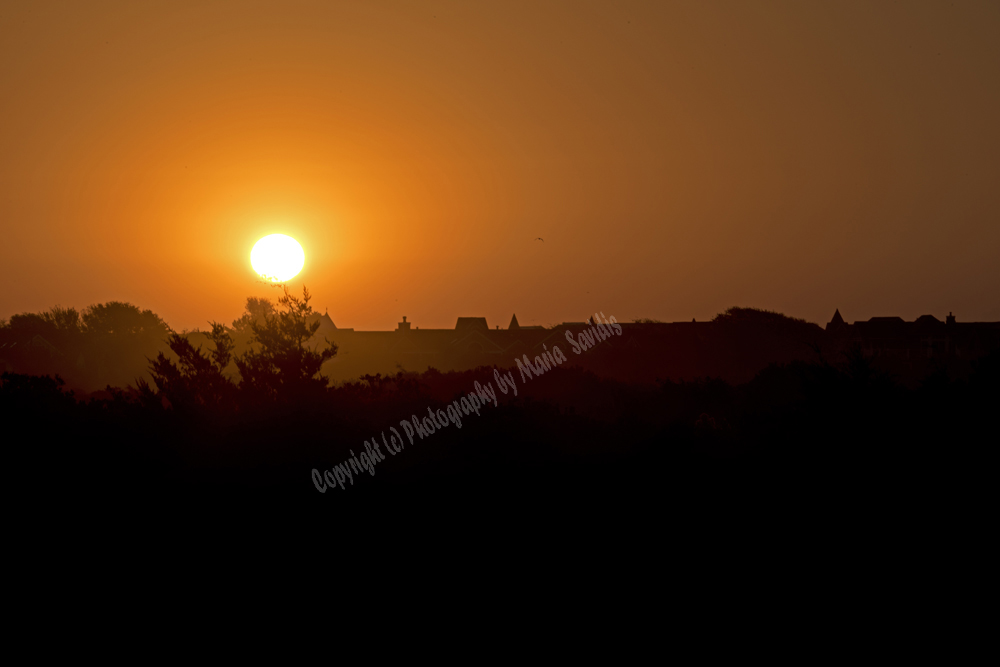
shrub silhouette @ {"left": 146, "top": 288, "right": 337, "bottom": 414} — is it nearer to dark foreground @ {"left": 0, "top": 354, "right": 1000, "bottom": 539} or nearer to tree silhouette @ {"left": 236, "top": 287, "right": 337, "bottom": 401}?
tree silhouette @ {"left": 236, "top": 287, "right": 337, "bottom": 401}

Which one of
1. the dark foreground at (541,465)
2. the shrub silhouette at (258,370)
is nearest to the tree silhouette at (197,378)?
the shrub silhouette at (258,370)

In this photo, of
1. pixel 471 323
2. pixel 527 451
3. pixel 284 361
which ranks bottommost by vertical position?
pixel 527 451

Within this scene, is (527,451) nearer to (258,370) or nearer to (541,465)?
(541,465)

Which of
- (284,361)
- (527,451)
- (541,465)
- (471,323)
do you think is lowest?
(541,465)

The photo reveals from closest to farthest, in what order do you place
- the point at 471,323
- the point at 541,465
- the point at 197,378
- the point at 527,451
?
the point at 541,465, the point at 527,451, the point at 197,378, the point at 471,323

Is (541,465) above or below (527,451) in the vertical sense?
below

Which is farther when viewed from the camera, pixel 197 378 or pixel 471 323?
pixel 471 323

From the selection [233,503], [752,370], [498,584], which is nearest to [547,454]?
[498,584]

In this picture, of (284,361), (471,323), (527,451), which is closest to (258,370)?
(284,361)

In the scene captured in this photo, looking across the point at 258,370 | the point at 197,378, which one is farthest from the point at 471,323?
the point at 197,378

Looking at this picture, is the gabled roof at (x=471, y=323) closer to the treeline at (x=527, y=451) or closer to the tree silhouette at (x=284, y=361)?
the tree silhouette at (x=284, y=361)

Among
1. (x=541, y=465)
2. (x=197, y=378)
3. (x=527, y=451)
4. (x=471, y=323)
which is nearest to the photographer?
(x=541, y=465)

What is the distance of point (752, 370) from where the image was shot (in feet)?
216

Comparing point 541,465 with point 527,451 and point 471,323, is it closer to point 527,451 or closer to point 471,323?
point 527,451
